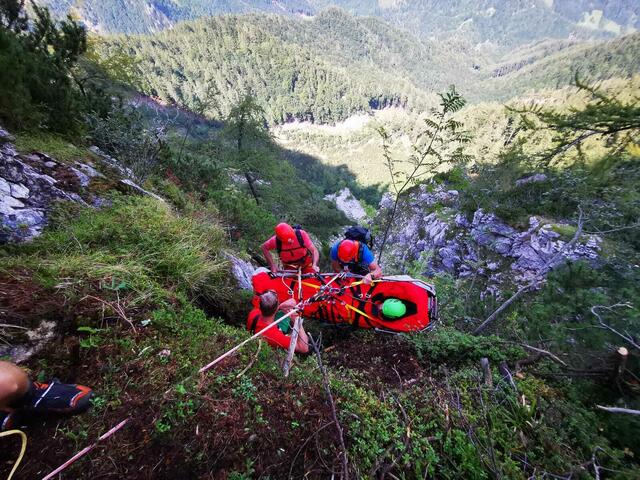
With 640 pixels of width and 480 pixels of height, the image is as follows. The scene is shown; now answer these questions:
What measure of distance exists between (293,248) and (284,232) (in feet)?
1.12

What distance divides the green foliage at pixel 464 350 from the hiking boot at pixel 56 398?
3216mm

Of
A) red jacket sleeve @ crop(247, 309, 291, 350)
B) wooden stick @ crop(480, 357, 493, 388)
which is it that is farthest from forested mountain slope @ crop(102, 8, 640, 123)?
wooden stick @ crop(480, 357, 493, 388)

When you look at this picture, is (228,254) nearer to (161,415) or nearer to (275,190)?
(161,415)

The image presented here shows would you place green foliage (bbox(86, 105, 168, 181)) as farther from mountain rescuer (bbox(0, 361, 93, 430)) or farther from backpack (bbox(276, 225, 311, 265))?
mountain rescuer (bbox(0, 361, 93, 430))

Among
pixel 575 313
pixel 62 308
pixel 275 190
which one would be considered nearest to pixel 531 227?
pixel 275 190

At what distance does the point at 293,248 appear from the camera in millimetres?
5242

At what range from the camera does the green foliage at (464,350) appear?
11.2 ft

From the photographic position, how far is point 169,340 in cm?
262

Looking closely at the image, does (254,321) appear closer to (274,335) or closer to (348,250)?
(274,335)

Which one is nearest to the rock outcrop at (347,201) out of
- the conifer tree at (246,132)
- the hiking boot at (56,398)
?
the conifer tree at (246,132)

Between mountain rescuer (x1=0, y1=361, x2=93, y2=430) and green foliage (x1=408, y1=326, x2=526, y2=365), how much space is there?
327 centimetres

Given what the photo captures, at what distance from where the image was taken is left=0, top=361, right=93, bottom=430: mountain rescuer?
1.78 meters

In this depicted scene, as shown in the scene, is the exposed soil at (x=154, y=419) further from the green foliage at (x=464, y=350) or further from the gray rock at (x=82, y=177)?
the gray rock at (x=82, y=177)

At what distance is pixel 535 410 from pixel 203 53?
165 metres
